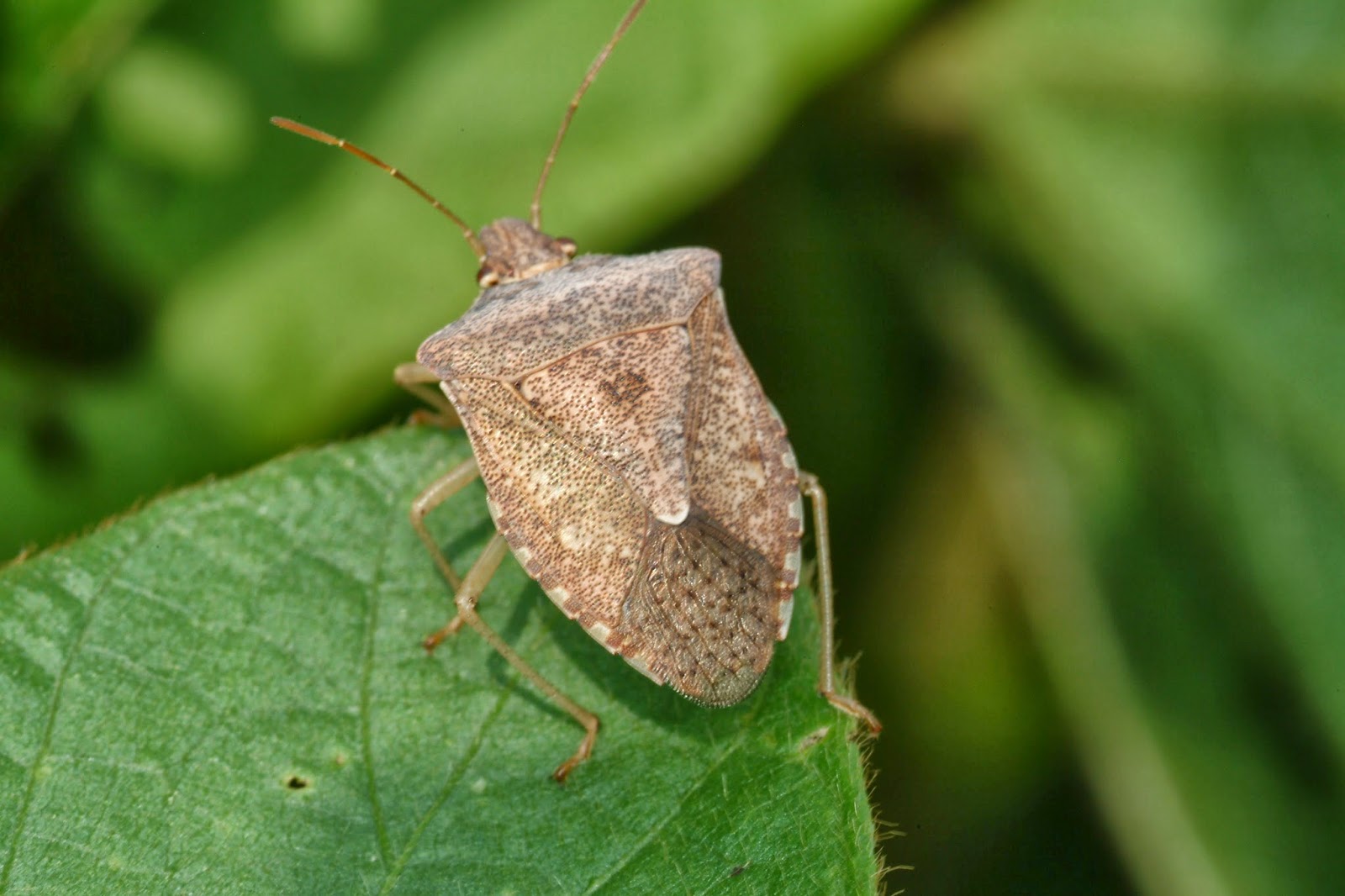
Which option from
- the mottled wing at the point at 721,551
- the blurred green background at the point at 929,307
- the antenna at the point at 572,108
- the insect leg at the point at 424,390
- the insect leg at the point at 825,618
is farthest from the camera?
the blurred green background at the point at 929,307

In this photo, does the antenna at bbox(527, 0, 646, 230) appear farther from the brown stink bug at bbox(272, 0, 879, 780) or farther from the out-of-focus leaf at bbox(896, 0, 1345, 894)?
the out-of-focus leaf at bbox(896, 0, 1345, 894)

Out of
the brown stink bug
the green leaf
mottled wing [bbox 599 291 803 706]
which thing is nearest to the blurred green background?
the brown stink bug

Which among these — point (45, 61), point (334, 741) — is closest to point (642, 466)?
point (334, 741)

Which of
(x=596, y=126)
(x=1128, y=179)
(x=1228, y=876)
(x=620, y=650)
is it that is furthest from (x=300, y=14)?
(x=1228, y=876)

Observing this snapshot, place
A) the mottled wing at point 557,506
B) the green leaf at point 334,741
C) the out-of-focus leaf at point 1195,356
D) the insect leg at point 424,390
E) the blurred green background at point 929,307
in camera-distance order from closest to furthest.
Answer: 1. the green leaf at point 334,741
2. the mottled wing at point 557,506
3. the insect leg at point 424,390
4. the blurred green background at point 929,307
5. the out-of-focus leaf at point 1195,356

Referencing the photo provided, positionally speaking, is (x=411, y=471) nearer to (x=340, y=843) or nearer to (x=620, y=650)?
(x=620, y=650)

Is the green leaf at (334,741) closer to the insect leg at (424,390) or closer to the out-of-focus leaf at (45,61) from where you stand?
the insect leg at (424,390)

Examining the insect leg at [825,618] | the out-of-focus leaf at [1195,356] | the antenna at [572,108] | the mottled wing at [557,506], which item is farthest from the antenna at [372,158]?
the out-of-focus leaf at [1195,356]

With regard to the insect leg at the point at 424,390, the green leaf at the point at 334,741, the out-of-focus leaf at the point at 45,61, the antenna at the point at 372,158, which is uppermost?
the out-of-focus leaf at the point at 45,61
